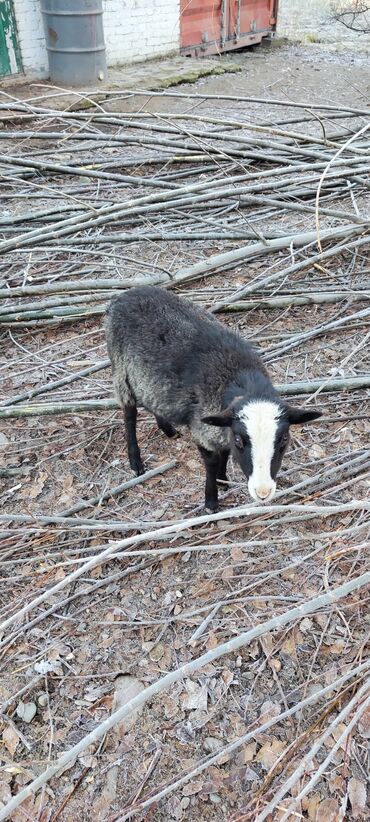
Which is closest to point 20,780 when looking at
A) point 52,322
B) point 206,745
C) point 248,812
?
point 206,745

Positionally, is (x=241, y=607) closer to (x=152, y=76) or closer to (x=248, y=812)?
(x=248, y=812)

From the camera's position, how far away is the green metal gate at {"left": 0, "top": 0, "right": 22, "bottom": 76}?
11266mm

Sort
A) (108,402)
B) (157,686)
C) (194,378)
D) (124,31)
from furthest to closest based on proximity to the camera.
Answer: (124,31) < (108,402) < (194,378) < (157,686)

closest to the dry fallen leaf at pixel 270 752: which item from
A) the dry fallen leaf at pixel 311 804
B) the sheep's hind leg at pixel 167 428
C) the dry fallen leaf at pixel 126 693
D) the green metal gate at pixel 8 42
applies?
the dry fallen leaf at pixel 311 804

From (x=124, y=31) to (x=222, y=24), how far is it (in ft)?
11.1

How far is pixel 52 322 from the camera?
205 inches

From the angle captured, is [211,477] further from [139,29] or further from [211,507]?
[139,29]

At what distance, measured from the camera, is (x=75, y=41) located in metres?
11.5

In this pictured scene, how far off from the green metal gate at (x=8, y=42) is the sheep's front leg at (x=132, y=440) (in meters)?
10.8

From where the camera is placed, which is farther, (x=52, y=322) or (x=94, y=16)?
(x=94, y=16)

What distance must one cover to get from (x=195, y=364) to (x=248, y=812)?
2064 millimetres

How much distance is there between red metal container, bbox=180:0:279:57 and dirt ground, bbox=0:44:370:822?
1296 cm

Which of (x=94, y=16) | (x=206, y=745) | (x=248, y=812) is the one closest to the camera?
(x=248, y=812)

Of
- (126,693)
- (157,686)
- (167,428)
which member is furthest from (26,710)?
(167,428)
